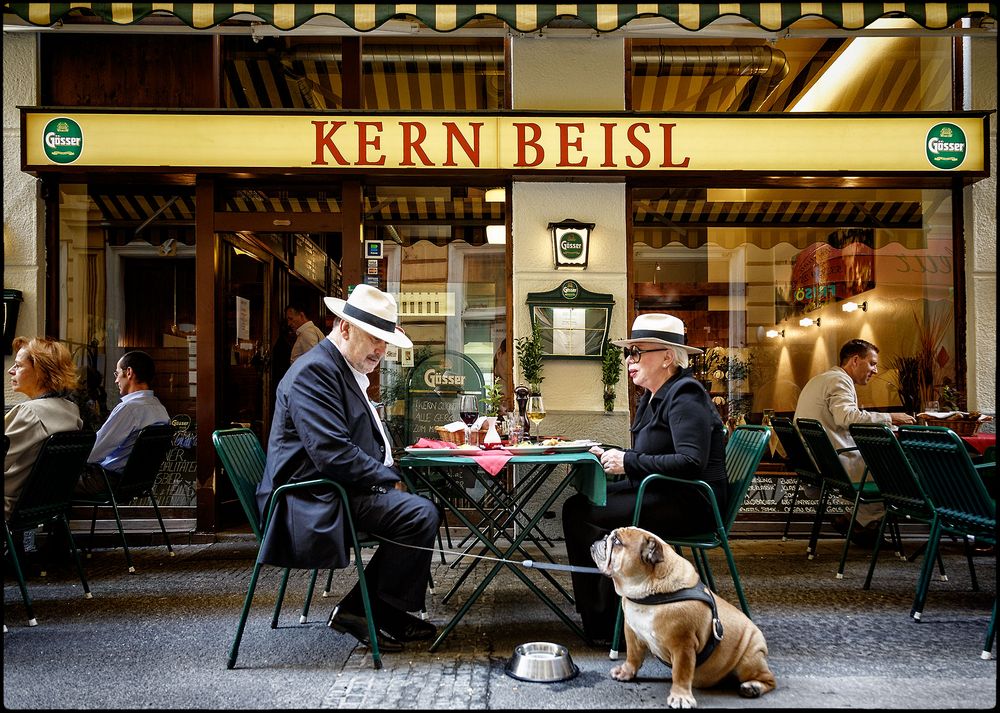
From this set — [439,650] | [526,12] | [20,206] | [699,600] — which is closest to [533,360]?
[526,12]

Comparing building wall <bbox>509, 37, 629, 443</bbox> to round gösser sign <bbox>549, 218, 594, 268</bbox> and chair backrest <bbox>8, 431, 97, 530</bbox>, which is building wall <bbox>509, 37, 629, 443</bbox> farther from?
chair backrest <bbox>8, 431, 97, 530</bbox>

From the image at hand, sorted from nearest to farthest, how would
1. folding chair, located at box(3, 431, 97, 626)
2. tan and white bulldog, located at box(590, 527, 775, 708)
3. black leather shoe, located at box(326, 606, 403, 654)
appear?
1. tan and white bulldog, located at box(590, 527, 775, 708)
2. black leather shoe, located at box(326, 606, 403, 654)
3. folding chair, located at box(3, 431, 97, 626)

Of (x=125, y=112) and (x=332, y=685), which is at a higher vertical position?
(x=125, y=112)

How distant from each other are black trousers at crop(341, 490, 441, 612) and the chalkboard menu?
3.09 m

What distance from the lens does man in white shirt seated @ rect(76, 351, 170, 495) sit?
5.30 meters

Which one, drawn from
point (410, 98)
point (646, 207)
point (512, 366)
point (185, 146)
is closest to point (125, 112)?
point (185, 146)

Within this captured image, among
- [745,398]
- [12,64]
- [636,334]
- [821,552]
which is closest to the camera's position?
[636,334]

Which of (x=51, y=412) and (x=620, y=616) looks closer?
(x=620, y=616)

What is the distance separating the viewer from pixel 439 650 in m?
3.68

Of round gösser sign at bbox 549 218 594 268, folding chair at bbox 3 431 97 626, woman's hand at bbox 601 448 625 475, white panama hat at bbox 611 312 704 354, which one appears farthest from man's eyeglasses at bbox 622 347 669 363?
folding chair at bbox 3 431 97 626

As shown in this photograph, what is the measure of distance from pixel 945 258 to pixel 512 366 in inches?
155

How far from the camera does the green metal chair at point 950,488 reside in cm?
378

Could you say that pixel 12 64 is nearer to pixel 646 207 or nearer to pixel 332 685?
pixel 646 207

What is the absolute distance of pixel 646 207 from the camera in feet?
22.3
